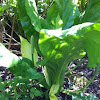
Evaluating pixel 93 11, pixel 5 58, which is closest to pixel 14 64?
pixel 5 58

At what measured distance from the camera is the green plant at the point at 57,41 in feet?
1.85

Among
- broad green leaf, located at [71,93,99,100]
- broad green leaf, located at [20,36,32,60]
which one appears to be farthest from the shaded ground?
broad green leaf, located at [20,36,32,60]

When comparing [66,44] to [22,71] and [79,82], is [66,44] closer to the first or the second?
[22,71]

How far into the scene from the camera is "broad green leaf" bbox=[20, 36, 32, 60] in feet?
3.00

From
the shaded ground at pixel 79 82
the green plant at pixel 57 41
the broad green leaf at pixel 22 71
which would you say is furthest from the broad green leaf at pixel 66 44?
the shaded ground at pixel 79 82

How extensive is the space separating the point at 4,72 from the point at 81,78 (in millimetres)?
738

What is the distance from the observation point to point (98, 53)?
63cm

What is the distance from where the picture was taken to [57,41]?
0.68 meters

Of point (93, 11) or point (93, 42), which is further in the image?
point (93, 11)

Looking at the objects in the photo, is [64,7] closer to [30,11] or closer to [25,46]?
[30,11]

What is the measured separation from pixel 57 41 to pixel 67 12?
0.43 m

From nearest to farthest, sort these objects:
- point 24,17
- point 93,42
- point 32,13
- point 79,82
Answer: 1. point 93,42
2. point 32,13
3. point 24,17
4. point 79,82

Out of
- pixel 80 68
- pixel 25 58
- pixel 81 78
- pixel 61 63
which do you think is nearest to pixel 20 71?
pixel 25 58

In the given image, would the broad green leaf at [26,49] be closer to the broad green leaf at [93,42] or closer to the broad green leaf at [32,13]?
the broad green leaf at [32,13]
